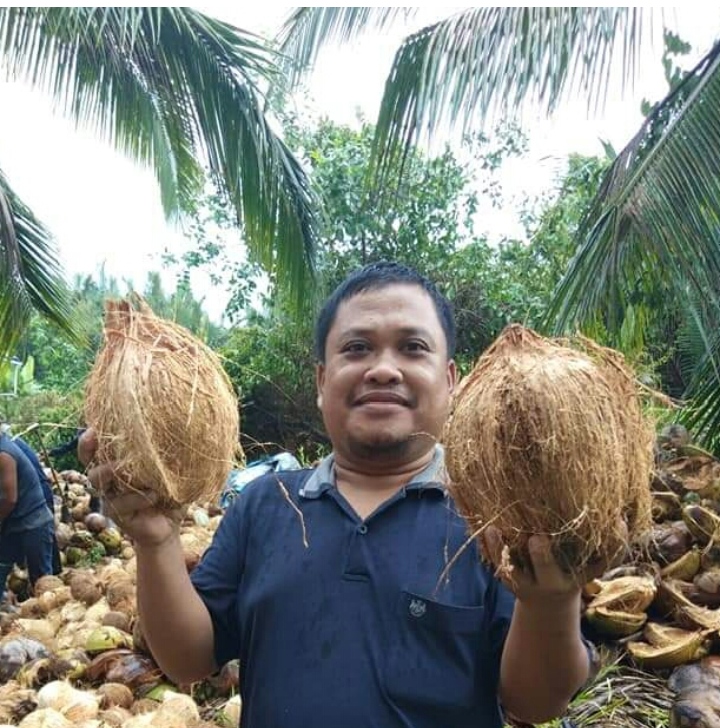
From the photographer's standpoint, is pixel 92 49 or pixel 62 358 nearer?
pixel 92 49

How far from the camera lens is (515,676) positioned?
51.3 inches

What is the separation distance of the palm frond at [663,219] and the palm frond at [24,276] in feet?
9.55

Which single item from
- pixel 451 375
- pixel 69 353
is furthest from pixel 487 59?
pixel 69 353

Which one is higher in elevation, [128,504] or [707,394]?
[128,504]

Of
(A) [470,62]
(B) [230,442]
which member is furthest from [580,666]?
(A) [470,62]

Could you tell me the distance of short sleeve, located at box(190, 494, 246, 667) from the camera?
1536 millimetres

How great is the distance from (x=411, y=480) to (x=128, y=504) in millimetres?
513

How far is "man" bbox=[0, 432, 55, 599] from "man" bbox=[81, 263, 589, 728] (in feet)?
11.7

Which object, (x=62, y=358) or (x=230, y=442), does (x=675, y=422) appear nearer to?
(x=230, y=442)

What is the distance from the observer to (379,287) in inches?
61.8

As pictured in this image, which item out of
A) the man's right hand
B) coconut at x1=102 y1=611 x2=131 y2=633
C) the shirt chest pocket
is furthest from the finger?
coconut at x1=102 y1=611 x2=131 y2=633

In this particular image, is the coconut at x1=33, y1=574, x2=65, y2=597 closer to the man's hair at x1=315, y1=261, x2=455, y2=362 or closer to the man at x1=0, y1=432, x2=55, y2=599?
the man at x1=0, y1=432, x2=55, y2=599

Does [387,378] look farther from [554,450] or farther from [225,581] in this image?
[225,581]

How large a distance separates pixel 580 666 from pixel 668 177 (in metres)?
2.83
